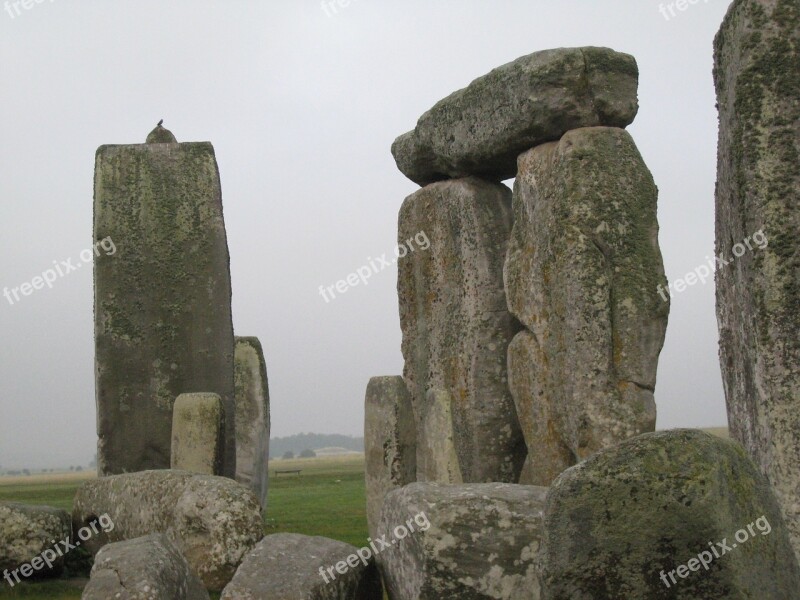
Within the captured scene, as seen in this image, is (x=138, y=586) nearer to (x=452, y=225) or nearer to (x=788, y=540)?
(x=788, y=540)

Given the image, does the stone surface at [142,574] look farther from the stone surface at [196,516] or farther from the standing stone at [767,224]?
the standing stone at [767,224]

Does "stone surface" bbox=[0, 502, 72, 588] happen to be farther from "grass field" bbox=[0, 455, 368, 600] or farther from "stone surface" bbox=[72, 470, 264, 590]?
"stone surface" bbox=[72, 470, 264, 590]

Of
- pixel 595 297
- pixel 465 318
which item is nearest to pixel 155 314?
pixel 465 318

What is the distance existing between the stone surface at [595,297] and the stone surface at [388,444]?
1479 mm

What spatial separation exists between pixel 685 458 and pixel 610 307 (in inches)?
217

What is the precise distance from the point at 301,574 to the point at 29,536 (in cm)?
316

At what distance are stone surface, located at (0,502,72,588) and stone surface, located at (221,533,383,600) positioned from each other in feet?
8.81

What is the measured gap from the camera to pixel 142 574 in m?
6.08

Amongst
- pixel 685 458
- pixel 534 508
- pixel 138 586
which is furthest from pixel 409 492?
pixel 685 458

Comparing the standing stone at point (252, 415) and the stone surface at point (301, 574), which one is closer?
the stone surface at point (301, 574)

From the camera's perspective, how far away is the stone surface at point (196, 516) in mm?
7863

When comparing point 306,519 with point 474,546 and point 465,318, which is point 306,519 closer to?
point 465,318

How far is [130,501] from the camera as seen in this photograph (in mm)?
8766

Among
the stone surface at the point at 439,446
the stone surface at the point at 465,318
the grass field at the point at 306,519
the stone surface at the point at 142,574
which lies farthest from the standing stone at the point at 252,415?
the stone surface at the point at 142,574
